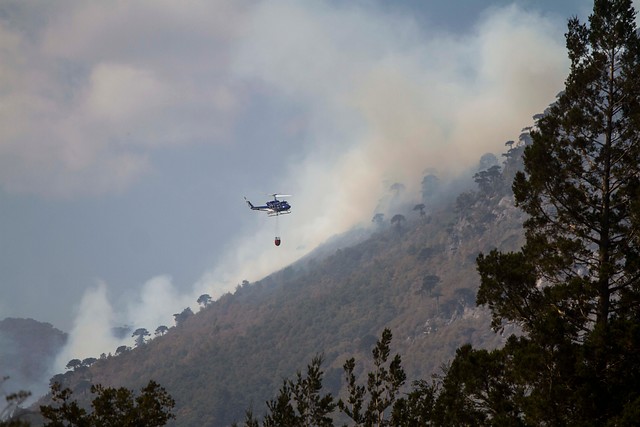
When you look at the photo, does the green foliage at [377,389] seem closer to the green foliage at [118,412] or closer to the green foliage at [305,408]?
the green foliage at [305,408]

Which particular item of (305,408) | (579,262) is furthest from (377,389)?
(579,262)

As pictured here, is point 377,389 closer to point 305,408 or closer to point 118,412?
point 305,408

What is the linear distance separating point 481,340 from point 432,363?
15547mm

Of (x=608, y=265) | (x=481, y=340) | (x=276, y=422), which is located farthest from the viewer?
(x=481, y=340)

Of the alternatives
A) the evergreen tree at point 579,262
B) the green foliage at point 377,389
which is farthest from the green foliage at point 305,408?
the evergreen tree at point 579,262

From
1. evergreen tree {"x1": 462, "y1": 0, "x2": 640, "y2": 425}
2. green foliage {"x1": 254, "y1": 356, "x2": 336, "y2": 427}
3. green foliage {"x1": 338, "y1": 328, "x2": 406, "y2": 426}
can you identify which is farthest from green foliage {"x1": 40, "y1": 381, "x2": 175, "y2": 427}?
evergreen tree {"x1": 462, "y1": 0, "x2": 640, "y2": 425}

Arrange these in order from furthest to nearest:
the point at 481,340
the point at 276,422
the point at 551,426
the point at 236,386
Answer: the point at 236,386 < the point at 481,340 < the point at 276,422 < the point at 551,426

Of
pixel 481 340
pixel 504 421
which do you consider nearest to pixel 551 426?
pixel 504 421

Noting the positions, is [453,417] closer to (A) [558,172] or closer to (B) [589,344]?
(B) [589,344]

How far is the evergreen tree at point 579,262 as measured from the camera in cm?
1684

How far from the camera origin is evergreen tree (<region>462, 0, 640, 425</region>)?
16.8 m

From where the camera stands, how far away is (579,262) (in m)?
19.9

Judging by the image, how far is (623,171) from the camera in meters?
20.5

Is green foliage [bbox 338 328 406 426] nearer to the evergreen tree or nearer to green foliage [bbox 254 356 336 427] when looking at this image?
green foliage [bbox 254 356 336 427]
